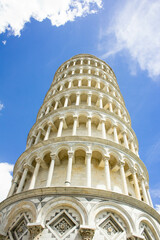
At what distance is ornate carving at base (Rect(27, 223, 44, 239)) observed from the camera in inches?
378

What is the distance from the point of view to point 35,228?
969 cm

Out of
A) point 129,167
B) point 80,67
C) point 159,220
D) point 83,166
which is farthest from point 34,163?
point 80,67

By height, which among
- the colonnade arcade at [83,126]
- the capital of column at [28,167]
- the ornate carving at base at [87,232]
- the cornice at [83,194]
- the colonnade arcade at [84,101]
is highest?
the colonnade arcade at [84,101]

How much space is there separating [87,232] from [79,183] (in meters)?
3.48

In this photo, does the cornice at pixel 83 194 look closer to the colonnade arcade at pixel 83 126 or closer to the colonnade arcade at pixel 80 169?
the colonnade arcade at pixel 80 169

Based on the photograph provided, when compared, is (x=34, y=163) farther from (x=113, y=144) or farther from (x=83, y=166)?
(x=113, y=144)

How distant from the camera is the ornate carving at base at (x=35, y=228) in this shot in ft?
31.5

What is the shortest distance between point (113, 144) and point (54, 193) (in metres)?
5.22

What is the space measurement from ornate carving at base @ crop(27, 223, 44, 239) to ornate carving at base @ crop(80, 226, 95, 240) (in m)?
1.79

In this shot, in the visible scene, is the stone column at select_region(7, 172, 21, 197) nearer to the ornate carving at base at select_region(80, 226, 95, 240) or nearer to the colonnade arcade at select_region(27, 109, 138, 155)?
the colonnade arcade at select_region(27, 109, 138, 155)

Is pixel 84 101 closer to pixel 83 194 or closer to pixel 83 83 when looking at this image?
pixel 83 83

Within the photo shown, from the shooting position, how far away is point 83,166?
13797 millimetres

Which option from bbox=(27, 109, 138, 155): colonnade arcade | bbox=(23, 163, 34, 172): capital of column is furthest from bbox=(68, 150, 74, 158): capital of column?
bbox=(27, 109, 138, 155): colonnade arcade

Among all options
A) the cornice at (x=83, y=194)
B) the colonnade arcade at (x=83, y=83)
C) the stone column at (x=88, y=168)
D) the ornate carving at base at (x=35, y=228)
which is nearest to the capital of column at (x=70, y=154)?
the stone column at (x=88, y=168)
